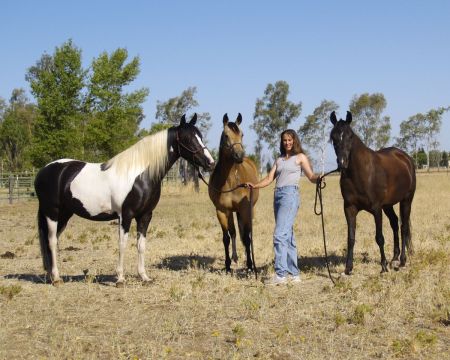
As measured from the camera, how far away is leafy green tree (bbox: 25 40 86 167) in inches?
968

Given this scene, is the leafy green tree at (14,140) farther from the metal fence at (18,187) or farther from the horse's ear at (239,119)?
the horse's ear at (239,119)

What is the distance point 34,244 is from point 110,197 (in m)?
5.41

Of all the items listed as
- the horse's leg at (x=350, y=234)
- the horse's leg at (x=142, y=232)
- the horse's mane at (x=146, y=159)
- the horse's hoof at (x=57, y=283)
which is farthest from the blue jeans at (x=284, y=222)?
the horse's hoof at (x=57, y=283)

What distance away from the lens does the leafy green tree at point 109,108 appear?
2559 centimetres

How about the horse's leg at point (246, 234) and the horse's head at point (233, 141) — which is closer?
the horse's head at point (233, 141)

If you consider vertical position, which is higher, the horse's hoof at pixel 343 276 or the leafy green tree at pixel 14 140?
the leafy green tree at pixel 14 140

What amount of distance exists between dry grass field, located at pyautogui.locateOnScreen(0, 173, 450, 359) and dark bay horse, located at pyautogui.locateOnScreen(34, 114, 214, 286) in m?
0.87

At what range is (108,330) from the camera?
195 inches

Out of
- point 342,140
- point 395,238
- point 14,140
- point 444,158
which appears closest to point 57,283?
point 342,140

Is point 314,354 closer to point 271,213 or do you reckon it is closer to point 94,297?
point 94,297

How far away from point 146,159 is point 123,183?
44 cm

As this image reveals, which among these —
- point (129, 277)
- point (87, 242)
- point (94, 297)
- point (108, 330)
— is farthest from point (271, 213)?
point (108, 330)

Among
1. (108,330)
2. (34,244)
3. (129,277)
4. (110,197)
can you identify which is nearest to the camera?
(108,330)

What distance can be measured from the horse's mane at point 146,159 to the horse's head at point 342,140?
232 centimetres
